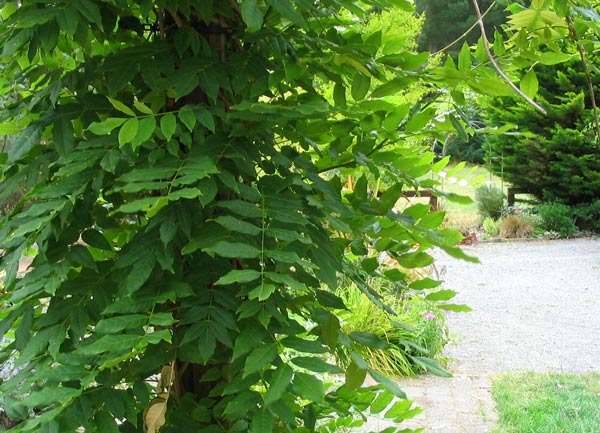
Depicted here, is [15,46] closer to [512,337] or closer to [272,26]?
[272,26]

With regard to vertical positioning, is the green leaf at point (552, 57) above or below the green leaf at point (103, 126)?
above

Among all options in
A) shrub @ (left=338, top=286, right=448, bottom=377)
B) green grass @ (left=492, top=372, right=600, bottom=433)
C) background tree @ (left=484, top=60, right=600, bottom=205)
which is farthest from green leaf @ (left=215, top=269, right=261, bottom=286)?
background tree @ (left=484, top=60, right=600, bottom=205)

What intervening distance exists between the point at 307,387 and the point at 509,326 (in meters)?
6.09

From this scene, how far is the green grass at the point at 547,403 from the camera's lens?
3.59 m

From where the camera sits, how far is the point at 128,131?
2.70 feet

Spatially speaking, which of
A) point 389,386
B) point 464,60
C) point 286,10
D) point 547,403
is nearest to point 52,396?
point 389,386

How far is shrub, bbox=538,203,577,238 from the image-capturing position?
37.8 feet

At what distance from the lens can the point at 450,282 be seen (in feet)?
28.3

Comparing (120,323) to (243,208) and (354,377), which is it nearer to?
(243,208)

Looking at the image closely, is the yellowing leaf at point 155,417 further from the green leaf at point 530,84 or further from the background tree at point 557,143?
the background tree at point 557,143

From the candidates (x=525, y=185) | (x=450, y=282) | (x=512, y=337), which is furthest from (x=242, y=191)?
(x=525, y=185)

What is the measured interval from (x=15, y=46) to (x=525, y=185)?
1289cm

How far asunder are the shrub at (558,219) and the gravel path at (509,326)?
65 cm

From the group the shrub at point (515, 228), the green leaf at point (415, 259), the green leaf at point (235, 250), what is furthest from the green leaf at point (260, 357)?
the shrub at point (515, 228)
